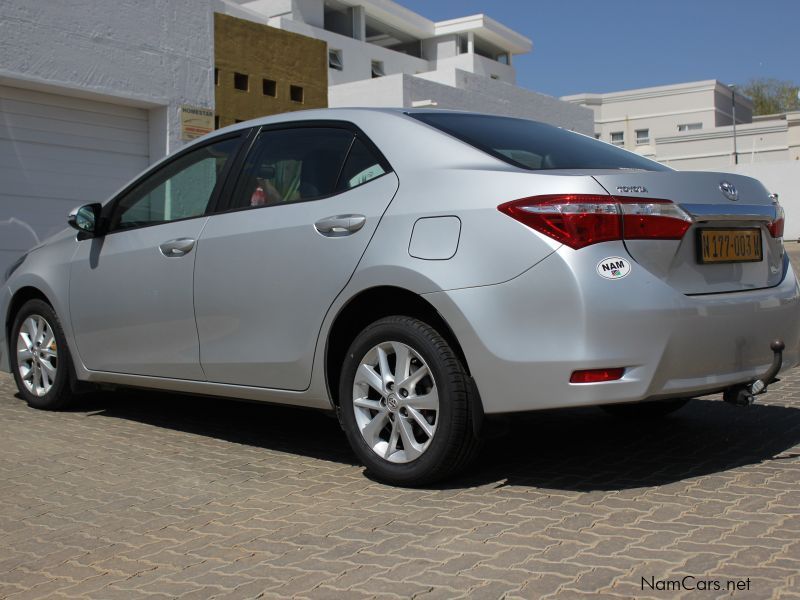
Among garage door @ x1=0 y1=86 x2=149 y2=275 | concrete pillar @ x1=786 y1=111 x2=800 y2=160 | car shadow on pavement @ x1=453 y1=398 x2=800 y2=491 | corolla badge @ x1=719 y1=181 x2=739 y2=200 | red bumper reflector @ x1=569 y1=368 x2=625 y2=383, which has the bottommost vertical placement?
car shadow on pavement @ x1=453 y1=398 x2=800 y2=491

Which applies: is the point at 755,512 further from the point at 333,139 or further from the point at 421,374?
the point at 333,139

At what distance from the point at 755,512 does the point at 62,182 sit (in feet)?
29.5

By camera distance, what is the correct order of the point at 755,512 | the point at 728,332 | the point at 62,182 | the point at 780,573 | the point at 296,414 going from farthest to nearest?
1. the point at 62,182
2. the point at 296,414
3. the point at 728,332
4. the point at 755,512
5. the point at 780,573

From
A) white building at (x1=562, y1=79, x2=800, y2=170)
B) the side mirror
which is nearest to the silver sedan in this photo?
the side mirror

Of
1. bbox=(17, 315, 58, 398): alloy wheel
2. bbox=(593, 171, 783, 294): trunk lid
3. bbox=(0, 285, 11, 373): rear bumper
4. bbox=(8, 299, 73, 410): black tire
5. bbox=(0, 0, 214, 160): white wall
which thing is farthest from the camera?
bbox=(0, 0, 214, 160): white wall

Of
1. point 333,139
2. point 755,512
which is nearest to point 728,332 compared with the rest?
point 755,512

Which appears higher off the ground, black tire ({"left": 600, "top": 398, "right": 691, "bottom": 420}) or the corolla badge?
the corolla badge

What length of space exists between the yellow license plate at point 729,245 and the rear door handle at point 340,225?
1.45 m

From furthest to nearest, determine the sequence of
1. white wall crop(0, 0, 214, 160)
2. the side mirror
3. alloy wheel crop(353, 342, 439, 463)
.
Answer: white wall crop(0, 0, 214, 160) < the side mirror < alloy wheel crop(353, 342, 439, 463)

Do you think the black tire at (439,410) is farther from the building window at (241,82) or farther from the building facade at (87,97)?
the building window at (241,82)

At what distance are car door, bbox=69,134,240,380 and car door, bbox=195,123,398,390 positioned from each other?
17cm

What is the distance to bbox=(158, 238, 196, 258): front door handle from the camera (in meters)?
5.10

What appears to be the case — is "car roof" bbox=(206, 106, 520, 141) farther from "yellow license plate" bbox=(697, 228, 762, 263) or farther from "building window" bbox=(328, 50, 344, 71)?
"building window" bbox=(328, 50, 344, 71)

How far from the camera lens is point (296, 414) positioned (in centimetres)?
608
